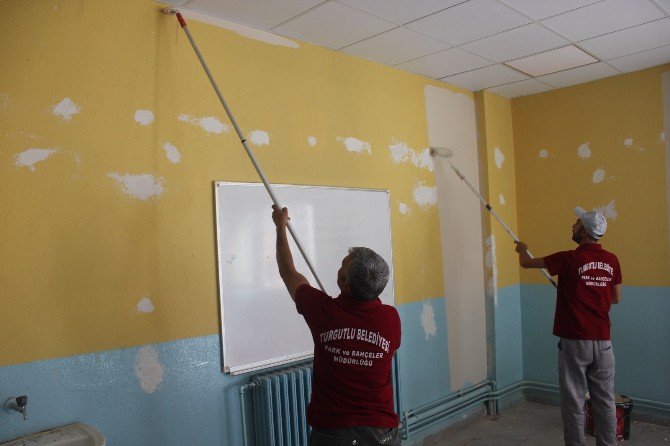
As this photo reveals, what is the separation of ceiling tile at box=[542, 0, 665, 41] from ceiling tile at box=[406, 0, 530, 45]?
24 centimetres

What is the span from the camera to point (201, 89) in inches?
106

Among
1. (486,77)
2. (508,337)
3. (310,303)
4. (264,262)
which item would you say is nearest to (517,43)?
(486,77)

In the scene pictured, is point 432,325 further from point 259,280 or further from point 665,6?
point 665,6

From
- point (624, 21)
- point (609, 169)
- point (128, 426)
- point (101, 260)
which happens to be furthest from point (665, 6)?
point (128, 426)

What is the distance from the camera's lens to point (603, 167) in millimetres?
4297

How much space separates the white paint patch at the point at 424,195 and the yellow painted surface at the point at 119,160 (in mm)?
958

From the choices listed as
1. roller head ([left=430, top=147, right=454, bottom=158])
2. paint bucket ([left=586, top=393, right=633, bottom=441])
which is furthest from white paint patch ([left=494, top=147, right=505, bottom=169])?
paint bucket ([left=586, top=393, right=633, bottom=441])

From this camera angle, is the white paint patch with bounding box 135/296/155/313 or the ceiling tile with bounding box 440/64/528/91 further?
the ceiling tile with bounding box 440/64/528/91

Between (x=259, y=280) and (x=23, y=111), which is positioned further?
(x=259, y=280)

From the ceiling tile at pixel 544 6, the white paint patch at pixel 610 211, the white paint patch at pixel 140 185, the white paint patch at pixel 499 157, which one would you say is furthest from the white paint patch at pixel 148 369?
the white paint patch at pixel 610 211

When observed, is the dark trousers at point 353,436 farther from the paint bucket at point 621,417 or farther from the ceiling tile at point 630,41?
the ceiling tile at point 630,41

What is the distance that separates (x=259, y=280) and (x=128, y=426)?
3.10ft

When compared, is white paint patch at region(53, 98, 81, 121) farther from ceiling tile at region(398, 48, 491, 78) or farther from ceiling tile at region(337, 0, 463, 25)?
Answer: ceiling tile at region(398, 48, 491, 78)

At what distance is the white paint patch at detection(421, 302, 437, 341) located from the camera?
392 centimetres
